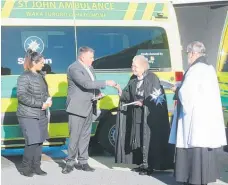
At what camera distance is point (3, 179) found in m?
6.65

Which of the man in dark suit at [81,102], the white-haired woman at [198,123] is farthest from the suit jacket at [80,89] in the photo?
the white-haired woman at [198,123]

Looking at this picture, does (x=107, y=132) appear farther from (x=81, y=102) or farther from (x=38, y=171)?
(x=38, y=171)

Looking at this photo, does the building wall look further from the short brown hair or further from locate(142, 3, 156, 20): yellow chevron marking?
the short brown hair

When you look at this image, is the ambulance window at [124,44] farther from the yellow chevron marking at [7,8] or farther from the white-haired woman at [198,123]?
the white-haired woman at [198,123]

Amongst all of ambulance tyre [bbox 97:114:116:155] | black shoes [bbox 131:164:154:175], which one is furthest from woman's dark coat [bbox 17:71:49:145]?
ambulance tyre [bbox 97:114:116:155]

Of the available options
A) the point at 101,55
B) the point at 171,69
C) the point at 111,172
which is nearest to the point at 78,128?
the point at 111,172

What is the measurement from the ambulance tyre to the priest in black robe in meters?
1.16

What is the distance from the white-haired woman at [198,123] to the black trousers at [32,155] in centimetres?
187

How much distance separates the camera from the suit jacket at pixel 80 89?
6602 mm

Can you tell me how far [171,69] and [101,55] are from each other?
3.70 feet

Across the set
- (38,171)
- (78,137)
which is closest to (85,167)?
(78,137)

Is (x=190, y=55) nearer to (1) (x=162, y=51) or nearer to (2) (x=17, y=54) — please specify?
(1) (x=162, y=51)

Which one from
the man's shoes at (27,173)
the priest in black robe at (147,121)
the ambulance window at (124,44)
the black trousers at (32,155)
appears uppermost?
the ambulance window at (124,44)

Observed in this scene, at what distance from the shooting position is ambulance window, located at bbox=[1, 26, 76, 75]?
24.4 feet
